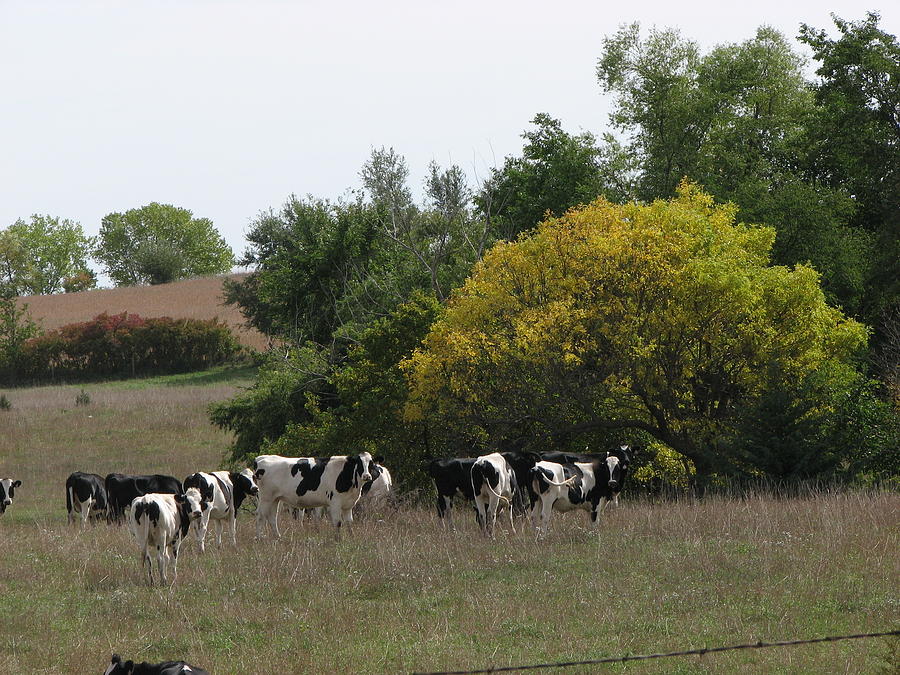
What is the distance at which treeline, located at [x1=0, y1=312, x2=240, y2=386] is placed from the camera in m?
68.8

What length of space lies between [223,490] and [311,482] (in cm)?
165

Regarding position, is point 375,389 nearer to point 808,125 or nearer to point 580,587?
point 580,587

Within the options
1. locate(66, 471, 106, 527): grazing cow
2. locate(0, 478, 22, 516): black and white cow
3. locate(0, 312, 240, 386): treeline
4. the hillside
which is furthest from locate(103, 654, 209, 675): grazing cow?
the hillside

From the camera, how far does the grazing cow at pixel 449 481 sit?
1922 cm

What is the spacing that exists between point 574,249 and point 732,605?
42.1 ft

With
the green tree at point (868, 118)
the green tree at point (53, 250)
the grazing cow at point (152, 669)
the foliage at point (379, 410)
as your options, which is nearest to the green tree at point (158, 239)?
the green tree at point (53, 250)

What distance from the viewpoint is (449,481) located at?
19.4m

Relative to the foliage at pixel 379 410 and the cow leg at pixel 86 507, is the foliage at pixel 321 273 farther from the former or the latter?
the cow leg at pixel 86 507

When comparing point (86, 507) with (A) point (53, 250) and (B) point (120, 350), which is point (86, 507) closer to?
(B) point (120, 350)

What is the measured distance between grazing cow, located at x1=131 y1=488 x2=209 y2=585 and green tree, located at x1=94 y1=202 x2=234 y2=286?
4822 inches

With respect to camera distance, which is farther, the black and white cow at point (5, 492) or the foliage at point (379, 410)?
the foliage at point (379, 410)

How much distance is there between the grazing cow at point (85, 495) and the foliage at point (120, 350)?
1795 inches

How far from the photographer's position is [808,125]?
148 ft

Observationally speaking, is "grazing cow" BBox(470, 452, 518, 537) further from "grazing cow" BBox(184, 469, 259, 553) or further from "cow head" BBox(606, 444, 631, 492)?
"grazing cow" BBox(184, 469, 259, 553)
